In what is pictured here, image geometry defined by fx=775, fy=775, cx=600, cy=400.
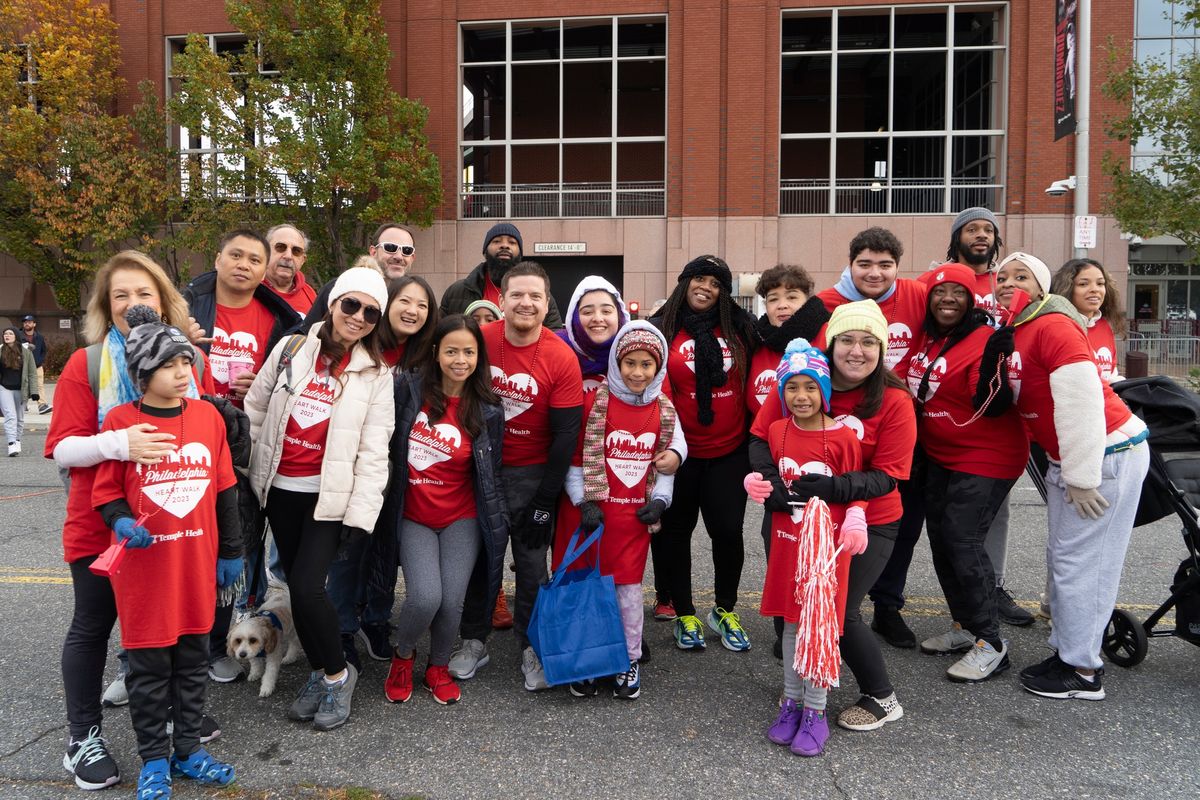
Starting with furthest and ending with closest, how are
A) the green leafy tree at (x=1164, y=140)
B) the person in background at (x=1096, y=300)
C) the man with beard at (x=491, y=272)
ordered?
the green leafy tree at (x=1164, y=140)
the man with beard at (x=491, y=272)
the person in background at (x=1096, y=300)

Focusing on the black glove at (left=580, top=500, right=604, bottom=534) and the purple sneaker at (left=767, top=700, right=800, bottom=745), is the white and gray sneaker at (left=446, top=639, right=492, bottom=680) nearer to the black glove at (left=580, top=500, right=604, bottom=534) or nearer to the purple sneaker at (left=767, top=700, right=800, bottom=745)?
the black glove at (left=580, top=500, right=604, bottom=534)

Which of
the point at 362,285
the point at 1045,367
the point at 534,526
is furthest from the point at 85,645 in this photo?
the point at 1045,367

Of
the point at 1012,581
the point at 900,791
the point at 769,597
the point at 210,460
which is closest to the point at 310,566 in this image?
the point at 210,460

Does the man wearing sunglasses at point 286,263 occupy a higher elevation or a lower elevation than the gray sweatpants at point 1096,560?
higher

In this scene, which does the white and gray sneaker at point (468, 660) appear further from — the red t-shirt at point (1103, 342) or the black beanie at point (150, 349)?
the red t-shirt at point (1103, 342)

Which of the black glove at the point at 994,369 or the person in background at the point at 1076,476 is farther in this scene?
the black glove at the point at 994,369

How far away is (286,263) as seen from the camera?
442 centimetres

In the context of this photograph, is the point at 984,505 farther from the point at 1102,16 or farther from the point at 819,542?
the point at 1102,16

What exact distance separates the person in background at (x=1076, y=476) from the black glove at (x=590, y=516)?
2098 mm

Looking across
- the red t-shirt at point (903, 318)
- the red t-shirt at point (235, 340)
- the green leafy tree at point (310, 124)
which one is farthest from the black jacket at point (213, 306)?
the green leafy tree at point (310, 124)

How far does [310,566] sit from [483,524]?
80cm

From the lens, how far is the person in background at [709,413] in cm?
417

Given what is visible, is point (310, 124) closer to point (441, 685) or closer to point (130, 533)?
point (441, 685)

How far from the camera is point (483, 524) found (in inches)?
148
